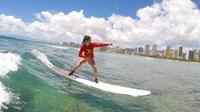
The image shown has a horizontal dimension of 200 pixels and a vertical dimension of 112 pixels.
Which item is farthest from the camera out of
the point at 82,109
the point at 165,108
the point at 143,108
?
the point at 165,108

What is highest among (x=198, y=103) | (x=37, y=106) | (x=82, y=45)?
(x=82, y=45)

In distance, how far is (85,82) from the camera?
723 inches

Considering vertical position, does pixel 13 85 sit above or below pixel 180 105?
above

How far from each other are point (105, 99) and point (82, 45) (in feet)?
10.9

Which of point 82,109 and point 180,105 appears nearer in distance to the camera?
point 82,109

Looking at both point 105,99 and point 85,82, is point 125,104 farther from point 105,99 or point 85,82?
point 85,82

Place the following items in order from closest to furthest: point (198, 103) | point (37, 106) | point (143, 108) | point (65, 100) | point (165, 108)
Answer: point (37, 106) < point (65, 100) < point (143, 108) < point (165, 108) < point (198, 103)

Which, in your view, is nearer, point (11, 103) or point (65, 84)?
point (11, 103)

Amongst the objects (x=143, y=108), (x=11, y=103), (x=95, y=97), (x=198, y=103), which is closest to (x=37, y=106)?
(x=11, y=103)

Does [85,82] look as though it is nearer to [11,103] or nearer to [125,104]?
[125,104]

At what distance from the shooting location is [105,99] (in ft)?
48.7

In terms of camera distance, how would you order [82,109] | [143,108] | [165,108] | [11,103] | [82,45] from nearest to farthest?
[11,103]
[82,109]
[143,108]
[165,108]
[82,45]

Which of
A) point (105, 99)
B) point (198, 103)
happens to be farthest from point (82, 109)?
point (198, 103)

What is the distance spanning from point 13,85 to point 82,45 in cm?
465
